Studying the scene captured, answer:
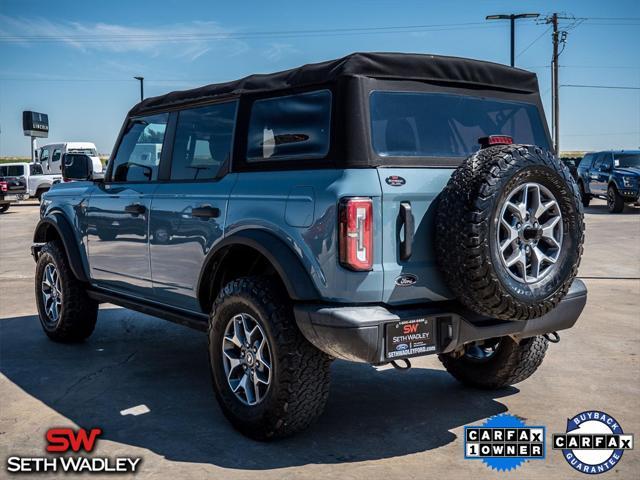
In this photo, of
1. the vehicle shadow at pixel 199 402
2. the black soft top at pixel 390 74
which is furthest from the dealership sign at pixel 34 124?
the black soft top at pixel 390 74

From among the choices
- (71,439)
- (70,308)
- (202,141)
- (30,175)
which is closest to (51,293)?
(70,308)

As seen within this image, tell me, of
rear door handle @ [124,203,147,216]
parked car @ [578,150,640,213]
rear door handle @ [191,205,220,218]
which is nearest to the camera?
rear door handle @ [191,205,220,218]

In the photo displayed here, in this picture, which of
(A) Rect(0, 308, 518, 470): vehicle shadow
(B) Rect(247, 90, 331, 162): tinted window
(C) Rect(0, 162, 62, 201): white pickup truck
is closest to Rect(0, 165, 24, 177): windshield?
(C) Rect(0, 162, 62, 201): white pickup truck

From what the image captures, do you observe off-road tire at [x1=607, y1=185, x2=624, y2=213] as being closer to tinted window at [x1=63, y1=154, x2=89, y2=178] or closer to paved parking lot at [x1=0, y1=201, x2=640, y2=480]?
paved parking lot at [x1=0, y1=201, x2=640, y2=480]

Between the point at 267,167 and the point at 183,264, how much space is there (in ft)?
3.15

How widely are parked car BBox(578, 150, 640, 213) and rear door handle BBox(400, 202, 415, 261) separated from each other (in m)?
17.7

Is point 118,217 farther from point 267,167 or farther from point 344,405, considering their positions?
point 344,405

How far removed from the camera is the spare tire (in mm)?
3400

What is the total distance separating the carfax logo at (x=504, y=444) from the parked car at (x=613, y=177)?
56.0 ft

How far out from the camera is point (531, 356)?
467cm

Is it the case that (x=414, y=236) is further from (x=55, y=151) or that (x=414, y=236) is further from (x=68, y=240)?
(x=55, y=151)

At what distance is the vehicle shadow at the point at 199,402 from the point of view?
3.84 metres

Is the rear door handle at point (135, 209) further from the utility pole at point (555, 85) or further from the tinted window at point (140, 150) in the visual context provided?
the utility pole at point (555, 85)

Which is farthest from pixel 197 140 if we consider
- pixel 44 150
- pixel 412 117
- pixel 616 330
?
pixel 44 150
